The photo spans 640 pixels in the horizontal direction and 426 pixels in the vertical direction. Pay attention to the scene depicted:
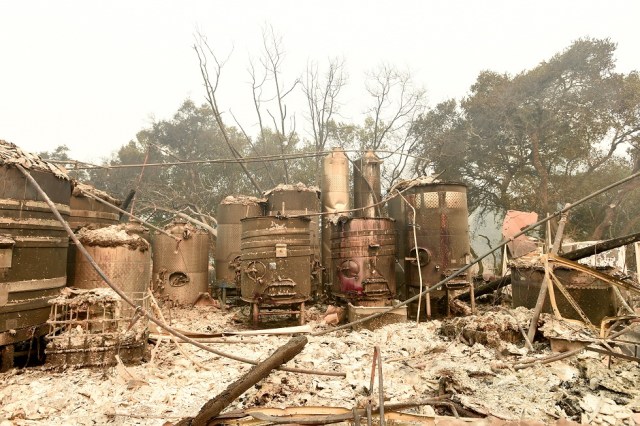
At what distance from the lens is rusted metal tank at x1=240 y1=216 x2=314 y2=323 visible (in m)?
8.17

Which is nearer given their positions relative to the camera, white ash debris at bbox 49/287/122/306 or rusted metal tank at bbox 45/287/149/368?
rusted metal tank at bbox 45/287/149/368

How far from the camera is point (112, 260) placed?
6.11 meters

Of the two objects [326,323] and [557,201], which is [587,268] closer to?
[326,323]

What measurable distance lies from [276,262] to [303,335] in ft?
13.0

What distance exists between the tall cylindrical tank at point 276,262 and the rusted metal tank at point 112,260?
2.48 m

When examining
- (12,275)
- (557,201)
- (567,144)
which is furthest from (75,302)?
(567,144)

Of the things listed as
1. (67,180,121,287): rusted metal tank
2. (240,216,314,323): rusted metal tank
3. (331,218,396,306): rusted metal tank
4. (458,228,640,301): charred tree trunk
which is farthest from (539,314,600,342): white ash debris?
(67,180,121,287): rusted metal tank

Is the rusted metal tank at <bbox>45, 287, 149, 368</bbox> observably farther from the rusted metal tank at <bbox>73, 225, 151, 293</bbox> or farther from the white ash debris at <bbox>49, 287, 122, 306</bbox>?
the rusted metal tank at <bbox>73, 225, 151, 293</bbox>

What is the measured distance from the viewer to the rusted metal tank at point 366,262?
28.9 feet

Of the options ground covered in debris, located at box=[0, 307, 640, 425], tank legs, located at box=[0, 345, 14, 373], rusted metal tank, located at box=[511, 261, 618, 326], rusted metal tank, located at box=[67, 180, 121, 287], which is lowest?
ground covered in debris, located at box=[0, 307, 640, 425]

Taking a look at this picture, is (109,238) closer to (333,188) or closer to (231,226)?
(231,226)

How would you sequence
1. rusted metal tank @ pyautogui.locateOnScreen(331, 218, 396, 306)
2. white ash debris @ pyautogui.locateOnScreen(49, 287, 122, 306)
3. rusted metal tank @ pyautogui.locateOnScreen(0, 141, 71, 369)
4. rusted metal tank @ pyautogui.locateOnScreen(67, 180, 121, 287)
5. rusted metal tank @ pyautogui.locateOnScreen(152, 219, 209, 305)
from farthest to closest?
rusted metal tank @ pyautogui.locateOnScreen(152, 219, 209, 305), rusted metal tank @ pyautogui.locateOnScreen(331, 218, 396, 306), rusted metal tank @ pyautogui.locateOnScreen(67, 180, 121, 287), white ash debris @ pyautogui.locateOnScreen(49, 287, 122, 306), rusted metal tank @ pyautogui.locateOnScreen(0, 141, 71, 369)

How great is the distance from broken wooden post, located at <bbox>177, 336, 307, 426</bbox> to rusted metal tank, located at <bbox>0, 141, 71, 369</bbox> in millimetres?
3119

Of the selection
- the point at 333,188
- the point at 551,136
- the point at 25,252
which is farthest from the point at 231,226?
the point at 551,136
